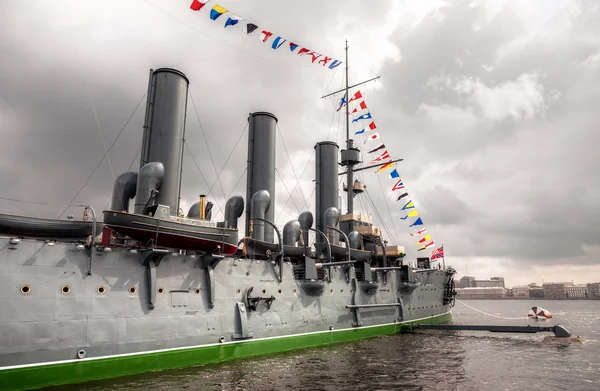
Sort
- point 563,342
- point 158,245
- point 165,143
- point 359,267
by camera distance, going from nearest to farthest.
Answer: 1. point 158,245
2. point 165,143
3. point 563,342
4. point 359,267

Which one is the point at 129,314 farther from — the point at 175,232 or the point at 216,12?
the point at 216,12

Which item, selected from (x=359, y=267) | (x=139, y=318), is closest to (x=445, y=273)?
(x=359, y=267)

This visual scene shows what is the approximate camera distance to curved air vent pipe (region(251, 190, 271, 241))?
21406 mm

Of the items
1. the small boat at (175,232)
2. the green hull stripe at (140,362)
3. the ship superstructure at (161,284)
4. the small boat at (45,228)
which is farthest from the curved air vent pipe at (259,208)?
the small boat at (45,228)

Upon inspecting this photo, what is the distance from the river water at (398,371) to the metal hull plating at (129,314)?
0.71 m

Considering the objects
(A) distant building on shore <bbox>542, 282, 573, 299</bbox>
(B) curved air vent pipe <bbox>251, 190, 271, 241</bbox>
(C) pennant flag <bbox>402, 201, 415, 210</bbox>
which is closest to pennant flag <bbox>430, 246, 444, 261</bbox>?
(C) pennant flag <bbox>402, 201, 415, 210</bbox>

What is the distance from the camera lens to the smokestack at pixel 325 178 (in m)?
31.6

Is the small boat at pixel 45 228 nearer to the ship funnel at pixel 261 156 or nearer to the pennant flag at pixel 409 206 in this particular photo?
the ship funnel at pixel 261 156

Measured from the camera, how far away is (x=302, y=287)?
20.4 metres

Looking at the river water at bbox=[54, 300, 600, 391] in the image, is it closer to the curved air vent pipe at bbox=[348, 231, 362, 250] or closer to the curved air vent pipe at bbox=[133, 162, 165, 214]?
the curved air vent pipe at bbox=[133, 162, 165, 214]

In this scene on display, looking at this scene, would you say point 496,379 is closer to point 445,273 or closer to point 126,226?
point 126,226

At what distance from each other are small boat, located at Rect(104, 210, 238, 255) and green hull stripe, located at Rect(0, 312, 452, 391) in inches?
162

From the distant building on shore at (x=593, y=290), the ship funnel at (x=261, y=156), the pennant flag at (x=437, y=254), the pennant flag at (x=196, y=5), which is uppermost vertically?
the pennant flag at (x=196, y=5)

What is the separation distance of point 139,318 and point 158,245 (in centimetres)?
287
